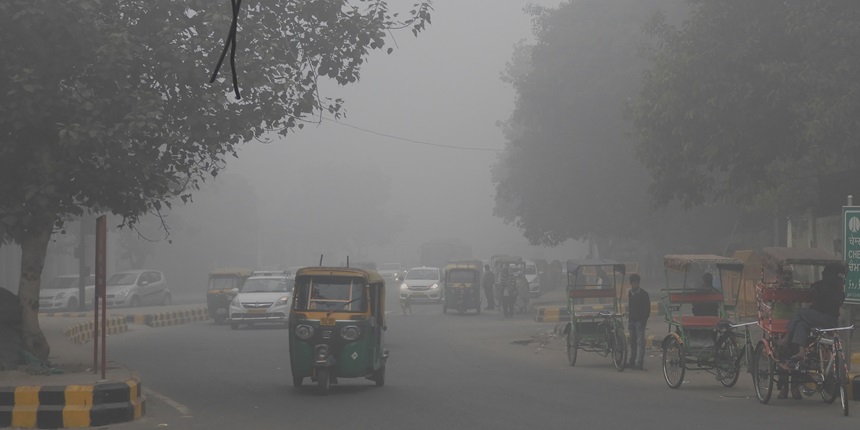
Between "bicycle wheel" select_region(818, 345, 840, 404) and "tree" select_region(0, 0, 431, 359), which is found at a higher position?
"tree" select_region(0, 0, 431, 359)

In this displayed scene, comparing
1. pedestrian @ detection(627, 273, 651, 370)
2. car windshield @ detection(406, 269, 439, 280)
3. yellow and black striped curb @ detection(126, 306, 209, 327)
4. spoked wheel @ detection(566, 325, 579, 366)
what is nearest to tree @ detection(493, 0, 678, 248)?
car windshield @ detection(406, 269, 439, 280)

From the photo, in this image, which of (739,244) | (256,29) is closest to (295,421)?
(256,29)

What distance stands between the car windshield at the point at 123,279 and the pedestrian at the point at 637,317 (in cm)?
3334

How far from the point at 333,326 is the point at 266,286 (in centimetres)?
1871

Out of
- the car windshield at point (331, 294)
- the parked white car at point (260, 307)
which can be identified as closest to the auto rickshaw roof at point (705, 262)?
the car windshield at point (331, 294)

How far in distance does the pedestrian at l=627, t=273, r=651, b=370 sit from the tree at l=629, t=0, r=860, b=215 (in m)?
5.44

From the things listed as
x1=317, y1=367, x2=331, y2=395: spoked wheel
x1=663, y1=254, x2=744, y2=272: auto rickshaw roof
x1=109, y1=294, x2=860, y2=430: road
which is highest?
x1=663, y1=254, x2=744, y2=272: auto rickshaw roof

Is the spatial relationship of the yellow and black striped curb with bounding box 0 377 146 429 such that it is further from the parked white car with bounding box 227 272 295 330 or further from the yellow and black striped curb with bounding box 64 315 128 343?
the parked white car with bounding box 227 272 295 330

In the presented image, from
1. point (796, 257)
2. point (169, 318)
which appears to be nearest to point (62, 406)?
point (796, 257)

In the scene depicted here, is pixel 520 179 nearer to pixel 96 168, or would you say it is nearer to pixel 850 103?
pixel 850 103

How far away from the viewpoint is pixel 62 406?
41.5ft

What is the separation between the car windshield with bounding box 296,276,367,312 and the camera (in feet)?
52.1

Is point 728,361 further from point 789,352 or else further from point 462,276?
point 462,276

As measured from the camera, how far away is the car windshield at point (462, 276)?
4197 centimetres
